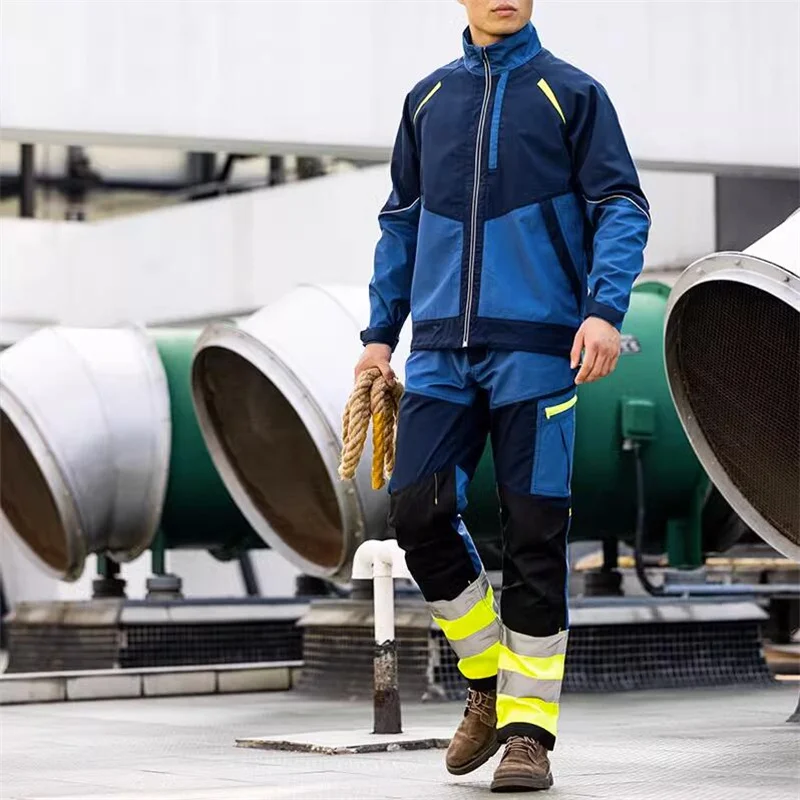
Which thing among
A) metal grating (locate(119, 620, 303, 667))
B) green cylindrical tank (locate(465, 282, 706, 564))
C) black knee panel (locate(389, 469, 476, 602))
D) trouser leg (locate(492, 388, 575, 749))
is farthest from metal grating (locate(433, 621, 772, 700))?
trouser leg (locate(492, 388, 575, 749))

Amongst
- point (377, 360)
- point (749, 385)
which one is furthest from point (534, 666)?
point (749, 385)

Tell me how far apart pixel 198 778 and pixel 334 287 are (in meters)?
4.29

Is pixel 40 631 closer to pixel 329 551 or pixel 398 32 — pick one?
pixel 329 551

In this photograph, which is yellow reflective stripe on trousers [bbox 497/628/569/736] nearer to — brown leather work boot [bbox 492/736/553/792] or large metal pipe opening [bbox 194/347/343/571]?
brown leather work boot [bbox 492/736/553/792]

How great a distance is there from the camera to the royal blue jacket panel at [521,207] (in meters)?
4.34

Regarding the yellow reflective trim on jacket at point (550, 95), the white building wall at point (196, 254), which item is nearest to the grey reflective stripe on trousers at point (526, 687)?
the yellow reflective trim on jacket at point (550, 95)

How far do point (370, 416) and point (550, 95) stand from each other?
917mm

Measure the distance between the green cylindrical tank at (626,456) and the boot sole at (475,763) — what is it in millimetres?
3747

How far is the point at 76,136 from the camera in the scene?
29.7 feet

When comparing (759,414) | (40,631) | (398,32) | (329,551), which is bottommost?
(40,631)

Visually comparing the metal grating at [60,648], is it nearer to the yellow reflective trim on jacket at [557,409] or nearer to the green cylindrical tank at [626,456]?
the green cylindrical tank at [626,456]

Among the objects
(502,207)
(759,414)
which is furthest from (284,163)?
(502,207)

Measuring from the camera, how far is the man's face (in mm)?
4496

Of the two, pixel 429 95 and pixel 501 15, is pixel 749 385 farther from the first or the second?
pixel 501 15
